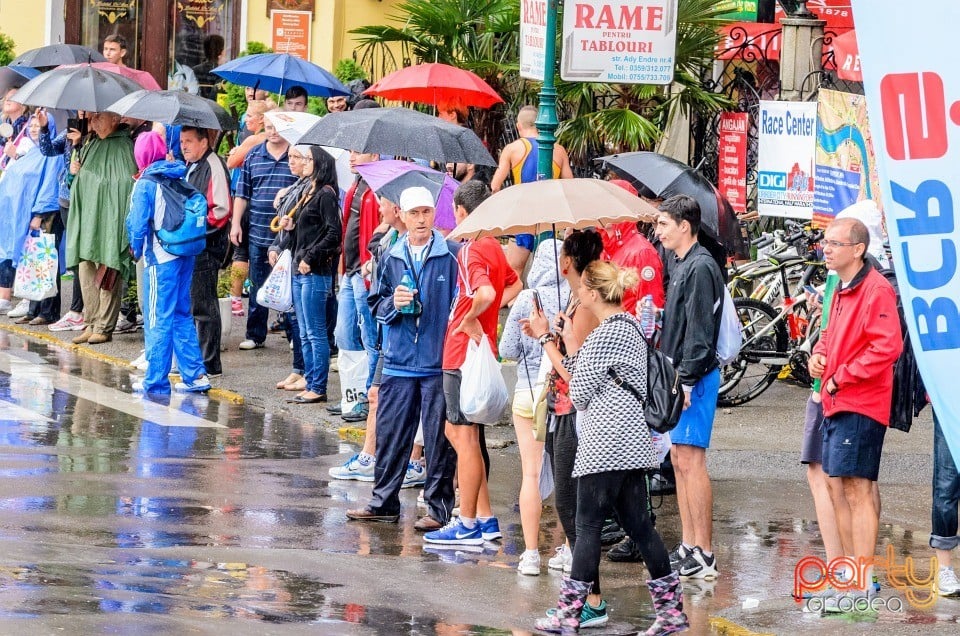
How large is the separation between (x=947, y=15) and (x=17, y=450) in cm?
810

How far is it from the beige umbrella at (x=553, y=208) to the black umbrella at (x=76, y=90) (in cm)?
699

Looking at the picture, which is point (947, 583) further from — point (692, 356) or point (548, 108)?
point (548, 108)

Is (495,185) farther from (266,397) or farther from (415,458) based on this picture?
(415,458)

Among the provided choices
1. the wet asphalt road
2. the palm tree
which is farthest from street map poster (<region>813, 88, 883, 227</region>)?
the palm tree

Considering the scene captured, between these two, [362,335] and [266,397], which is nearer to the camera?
[362,335]

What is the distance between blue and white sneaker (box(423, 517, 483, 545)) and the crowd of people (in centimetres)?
1

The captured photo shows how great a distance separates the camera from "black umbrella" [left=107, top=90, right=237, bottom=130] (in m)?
13.1

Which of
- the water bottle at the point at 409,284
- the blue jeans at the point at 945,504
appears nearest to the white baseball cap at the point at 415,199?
the water bottle at the point at 409,284

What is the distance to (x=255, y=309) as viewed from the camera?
15.0 meters

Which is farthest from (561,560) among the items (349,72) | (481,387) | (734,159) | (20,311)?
(349,72)

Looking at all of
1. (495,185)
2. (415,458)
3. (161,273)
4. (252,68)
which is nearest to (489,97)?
(495,185)

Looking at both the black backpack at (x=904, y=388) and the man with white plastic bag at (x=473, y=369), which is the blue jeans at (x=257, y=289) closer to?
the man with white plastic bag at (x=473, y=369)

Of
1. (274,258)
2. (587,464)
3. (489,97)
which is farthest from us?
(489,97)

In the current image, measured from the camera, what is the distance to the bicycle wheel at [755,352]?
493 inches
